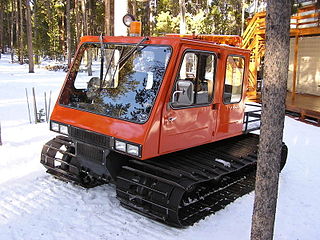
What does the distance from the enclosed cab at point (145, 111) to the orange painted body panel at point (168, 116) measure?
13mm

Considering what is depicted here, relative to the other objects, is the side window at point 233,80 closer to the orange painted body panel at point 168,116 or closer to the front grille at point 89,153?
the orange painted body panel at point 168,116

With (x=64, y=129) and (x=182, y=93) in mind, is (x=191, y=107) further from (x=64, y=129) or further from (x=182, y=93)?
(x=64, y=129)

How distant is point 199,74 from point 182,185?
166 cm

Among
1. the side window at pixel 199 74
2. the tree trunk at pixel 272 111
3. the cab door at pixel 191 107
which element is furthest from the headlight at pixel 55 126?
the tree trunk at pixel 272 111

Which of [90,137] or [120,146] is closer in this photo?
[120,146]

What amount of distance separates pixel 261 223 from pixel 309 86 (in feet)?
57.9

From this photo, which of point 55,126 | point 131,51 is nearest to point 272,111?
point 131,51

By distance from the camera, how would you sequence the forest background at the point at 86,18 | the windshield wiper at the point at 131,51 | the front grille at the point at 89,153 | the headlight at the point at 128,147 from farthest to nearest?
the forest background at the point at 86,18 → the front grille at the point at 89,153 → the windshield wiper at the point at 131,51 → the headlight at the point at 128,147

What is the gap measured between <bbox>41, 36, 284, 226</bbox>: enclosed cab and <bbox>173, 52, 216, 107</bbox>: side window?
14 millimetres

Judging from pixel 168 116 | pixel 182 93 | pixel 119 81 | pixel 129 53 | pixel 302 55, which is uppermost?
pixel 302 55

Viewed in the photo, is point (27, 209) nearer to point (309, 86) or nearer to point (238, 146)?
point (238, 146)

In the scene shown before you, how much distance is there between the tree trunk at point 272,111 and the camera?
309 cm

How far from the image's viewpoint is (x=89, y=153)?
507 cm

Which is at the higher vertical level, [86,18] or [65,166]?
[86,18]
